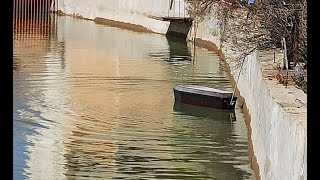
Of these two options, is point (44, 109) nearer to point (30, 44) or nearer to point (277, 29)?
point (277, 29)

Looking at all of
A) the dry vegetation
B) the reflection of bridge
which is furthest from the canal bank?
the reflection of bridge

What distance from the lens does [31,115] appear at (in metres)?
11.2

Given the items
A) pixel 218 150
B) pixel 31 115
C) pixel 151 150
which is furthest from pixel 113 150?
pixel 31 115

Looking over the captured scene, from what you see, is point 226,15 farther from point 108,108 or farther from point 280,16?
point 280,16

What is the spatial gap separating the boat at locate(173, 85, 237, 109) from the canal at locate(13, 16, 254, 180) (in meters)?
0.13

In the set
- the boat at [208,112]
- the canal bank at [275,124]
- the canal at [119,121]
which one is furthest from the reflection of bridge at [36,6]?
the boat at [208,112]

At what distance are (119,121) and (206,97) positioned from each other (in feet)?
5.43

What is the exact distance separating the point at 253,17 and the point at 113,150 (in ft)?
9.16

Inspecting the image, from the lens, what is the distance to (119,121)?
1103 cm

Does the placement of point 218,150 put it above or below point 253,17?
below

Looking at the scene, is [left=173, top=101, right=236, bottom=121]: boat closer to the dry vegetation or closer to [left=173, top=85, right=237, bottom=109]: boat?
[left=173, top=85, right=237, bottom=109]: boat

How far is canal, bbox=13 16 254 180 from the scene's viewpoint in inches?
325

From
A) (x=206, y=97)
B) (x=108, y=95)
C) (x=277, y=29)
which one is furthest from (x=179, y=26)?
(x=277, y=29)

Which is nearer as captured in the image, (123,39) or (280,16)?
(280,16)
